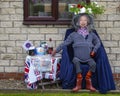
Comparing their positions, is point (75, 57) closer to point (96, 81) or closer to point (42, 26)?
point (96, 81)

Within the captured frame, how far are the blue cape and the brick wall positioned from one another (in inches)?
32.0

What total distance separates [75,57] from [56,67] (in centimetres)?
43

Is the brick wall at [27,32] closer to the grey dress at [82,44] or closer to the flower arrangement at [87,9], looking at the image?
the flower arrangement at [87,9]

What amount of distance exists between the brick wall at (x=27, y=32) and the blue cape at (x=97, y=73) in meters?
0.81

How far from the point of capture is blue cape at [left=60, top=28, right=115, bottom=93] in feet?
28.2

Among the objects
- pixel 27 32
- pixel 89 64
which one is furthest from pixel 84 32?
pixel 27 32

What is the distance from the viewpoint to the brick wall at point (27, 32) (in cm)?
948

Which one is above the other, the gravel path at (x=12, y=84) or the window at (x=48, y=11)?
the window at (x=48, y=11)

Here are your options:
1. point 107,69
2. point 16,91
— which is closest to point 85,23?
point 107,69

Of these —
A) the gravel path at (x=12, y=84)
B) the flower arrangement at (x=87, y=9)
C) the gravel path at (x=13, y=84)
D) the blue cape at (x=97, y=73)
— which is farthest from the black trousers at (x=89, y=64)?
the gravel path at (x=12, y=84)

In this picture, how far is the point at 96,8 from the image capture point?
9.08 meters

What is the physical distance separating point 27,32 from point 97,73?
1.76m

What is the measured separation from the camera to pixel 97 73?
28.5 feet

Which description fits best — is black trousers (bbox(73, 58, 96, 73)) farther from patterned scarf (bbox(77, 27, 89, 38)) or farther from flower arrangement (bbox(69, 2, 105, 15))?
flower arrangement (bbox(69, 2, 105, 15))
